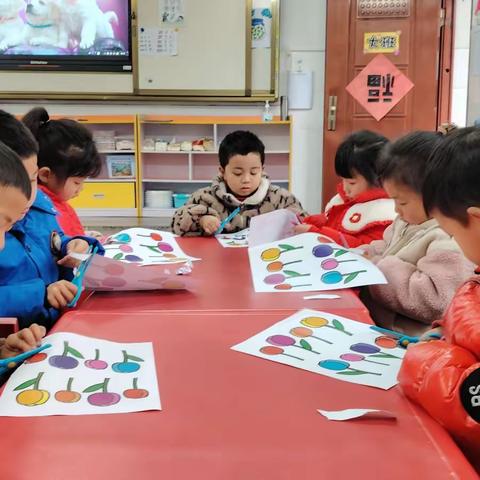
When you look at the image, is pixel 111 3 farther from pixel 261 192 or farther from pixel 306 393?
pixel 306 393

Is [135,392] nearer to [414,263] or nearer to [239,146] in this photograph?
[414,263]

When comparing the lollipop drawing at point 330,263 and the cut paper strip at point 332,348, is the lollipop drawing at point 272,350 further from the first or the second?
the lollipop drawing at point 330,263

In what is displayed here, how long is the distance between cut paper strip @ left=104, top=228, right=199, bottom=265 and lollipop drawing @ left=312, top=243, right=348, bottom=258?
34cm

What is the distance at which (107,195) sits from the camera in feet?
13.8

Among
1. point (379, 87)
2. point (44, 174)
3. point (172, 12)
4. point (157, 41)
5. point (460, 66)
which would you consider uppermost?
point (172, 12)

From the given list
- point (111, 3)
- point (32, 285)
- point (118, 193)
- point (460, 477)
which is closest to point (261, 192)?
point (32, 285)

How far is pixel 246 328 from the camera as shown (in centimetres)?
101

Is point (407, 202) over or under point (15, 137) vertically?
under

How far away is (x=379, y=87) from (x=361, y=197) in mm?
2705

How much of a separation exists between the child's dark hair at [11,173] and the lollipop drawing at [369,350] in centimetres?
54

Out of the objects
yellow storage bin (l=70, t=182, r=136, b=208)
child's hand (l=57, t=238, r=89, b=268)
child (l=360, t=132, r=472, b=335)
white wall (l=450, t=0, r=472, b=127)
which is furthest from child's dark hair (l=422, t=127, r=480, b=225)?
white wall (l=450, t=0, r=472, b=127)

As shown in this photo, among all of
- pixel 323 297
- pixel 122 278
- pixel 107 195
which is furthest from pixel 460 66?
pixel 122 278

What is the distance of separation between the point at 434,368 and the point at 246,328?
1.20 feet

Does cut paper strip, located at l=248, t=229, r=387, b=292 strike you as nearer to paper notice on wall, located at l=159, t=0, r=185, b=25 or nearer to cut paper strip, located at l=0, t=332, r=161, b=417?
cut paper strip, located at l=0, t=332, r=161, b=417
